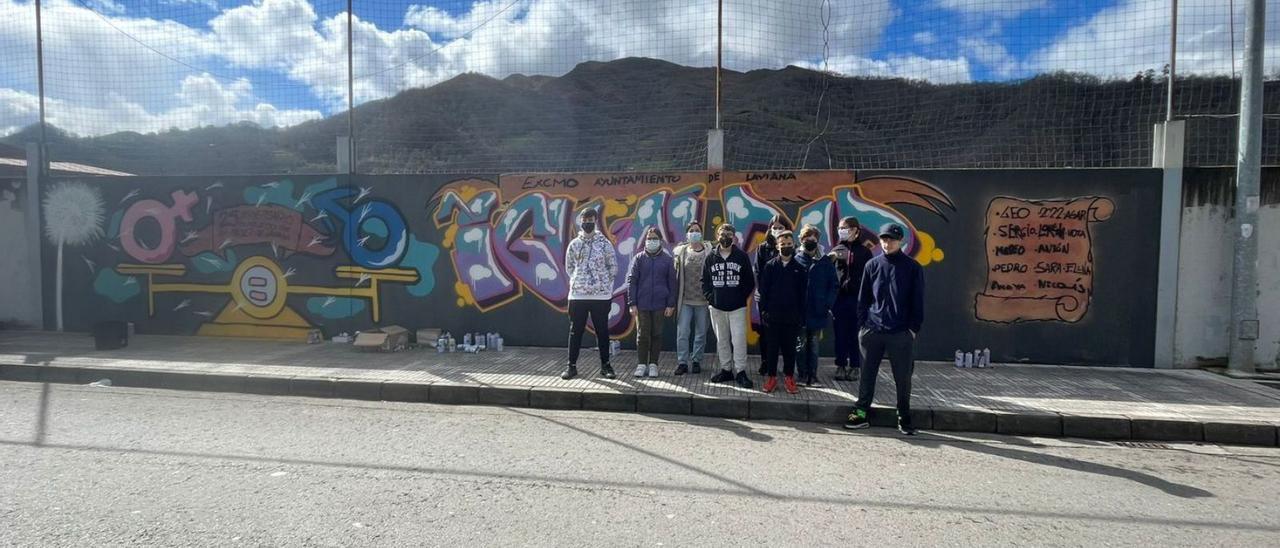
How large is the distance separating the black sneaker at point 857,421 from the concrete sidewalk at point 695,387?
196 mm

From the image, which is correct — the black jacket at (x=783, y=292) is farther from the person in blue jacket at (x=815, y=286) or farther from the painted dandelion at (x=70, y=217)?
the painted dandelion at (x=70, y=217)

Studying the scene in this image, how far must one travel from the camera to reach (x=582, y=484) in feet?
14.5

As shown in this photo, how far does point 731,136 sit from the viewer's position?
30.2 feet

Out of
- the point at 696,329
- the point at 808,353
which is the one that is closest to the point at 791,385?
the point at 808,353

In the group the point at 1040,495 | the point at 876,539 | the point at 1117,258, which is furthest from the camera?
the point at 1117,258

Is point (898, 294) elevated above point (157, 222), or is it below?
below

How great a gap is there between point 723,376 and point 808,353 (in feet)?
2.94

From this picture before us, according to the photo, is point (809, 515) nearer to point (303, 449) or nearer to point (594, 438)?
point (594, 438)

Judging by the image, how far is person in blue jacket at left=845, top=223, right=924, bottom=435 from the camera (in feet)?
18.0

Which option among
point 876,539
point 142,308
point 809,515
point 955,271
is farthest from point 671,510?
point 142,308

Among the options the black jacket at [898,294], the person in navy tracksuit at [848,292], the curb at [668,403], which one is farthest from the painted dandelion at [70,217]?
the black jacket at [898,294]

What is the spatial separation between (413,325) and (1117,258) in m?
8.79

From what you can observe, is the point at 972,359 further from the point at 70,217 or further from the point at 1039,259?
the point at 70,217

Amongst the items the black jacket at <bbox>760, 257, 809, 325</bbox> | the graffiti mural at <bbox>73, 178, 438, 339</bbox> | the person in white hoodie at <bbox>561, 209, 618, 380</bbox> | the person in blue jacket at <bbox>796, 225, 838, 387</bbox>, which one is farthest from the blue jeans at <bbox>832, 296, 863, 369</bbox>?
the graffiti mural at <bbox>73, 178, 438, 339</bbox>
